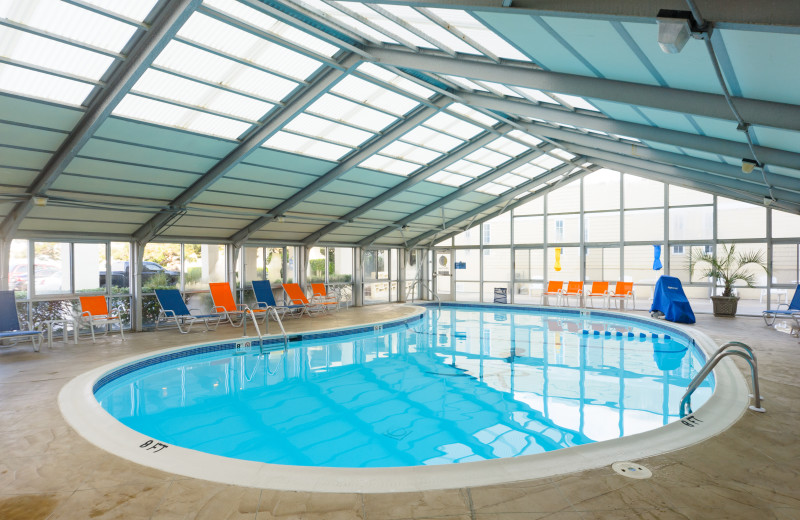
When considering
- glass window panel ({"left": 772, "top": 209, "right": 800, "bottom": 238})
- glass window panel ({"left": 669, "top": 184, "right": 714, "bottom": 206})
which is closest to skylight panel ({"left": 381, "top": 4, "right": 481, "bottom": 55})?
glass window panel ({"left": 669, "top": 184, "right": 714, "bottom": 206})

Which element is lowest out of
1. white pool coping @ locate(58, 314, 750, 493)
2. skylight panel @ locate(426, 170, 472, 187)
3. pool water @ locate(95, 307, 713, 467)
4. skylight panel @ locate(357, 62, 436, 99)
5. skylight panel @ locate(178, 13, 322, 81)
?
pool water @ locate(95, 307, 713, 467)

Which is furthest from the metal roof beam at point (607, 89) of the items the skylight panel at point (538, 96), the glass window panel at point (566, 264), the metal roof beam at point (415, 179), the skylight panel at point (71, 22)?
the glass window panel at point (566, 264)

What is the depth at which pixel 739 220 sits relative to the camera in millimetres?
11672

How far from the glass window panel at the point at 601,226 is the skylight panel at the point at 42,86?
41.9 ft

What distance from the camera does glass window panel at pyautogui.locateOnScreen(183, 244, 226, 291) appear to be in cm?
1064

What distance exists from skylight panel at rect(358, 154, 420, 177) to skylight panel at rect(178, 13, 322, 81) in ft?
10.5

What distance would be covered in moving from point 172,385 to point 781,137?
25.2ft

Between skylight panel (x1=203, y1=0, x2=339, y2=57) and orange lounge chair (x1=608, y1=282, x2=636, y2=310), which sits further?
orange lounge chair (x1=608, y1=282, x2=636, y2=310)

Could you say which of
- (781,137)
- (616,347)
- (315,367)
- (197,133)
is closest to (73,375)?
(315,367)

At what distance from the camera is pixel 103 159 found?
6.95 m

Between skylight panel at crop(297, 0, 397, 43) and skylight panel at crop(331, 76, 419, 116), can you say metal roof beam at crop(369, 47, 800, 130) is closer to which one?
skylight panel at crop(297, 0, 397, 43)

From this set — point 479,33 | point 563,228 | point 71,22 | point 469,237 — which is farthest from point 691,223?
point 71,22

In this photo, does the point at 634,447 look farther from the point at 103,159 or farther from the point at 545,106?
the point at 103,159

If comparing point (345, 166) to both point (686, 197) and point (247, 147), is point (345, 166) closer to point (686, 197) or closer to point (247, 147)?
point (247, 147)
